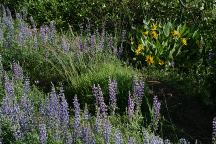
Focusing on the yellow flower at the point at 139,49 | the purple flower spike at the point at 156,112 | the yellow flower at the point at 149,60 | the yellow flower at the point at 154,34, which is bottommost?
the purple flower spike at the point at 156,112

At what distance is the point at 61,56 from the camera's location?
21.0 ft

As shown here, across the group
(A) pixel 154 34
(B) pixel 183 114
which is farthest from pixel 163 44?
(B) pixel 183 114

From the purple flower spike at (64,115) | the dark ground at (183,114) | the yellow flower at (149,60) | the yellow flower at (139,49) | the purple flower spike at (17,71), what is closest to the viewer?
the purple flower spike at (64,115)

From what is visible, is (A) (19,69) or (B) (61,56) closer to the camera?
(A) (19,69)

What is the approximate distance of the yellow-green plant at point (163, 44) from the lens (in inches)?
264

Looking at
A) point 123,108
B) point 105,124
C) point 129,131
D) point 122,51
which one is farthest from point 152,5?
point 105,124

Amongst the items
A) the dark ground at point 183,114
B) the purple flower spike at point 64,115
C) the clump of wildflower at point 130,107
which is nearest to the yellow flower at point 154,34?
the dark ground at point 183,114

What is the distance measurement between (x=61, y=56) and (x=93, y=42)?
1.50ft

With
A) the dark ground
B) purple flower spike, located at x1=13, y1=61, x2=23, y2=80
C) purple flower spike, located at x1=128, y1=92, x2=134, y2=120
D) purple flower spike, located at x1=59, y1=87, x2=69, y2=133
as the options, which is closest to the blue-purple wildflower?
purple flower spike, located at x1=128, y1=92, x2=134, y2=120

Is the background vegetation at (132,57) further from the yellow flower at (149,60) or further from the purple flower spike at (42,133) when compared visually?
the purple flower spike at (42,133)

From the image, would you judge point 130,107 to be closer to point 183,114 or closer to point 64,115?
point 64,115

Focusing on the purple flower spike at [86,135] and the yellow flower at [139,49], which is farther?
the yellow flower at [139,49]

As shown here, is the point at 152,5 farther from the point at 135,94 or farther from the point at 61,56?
the point at 135,94

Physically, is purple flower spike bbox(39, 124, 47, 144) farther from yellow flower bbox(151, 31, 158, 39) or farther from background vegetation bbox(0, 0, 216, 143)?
yellow flower bbox(151, 31, 158, 39)
